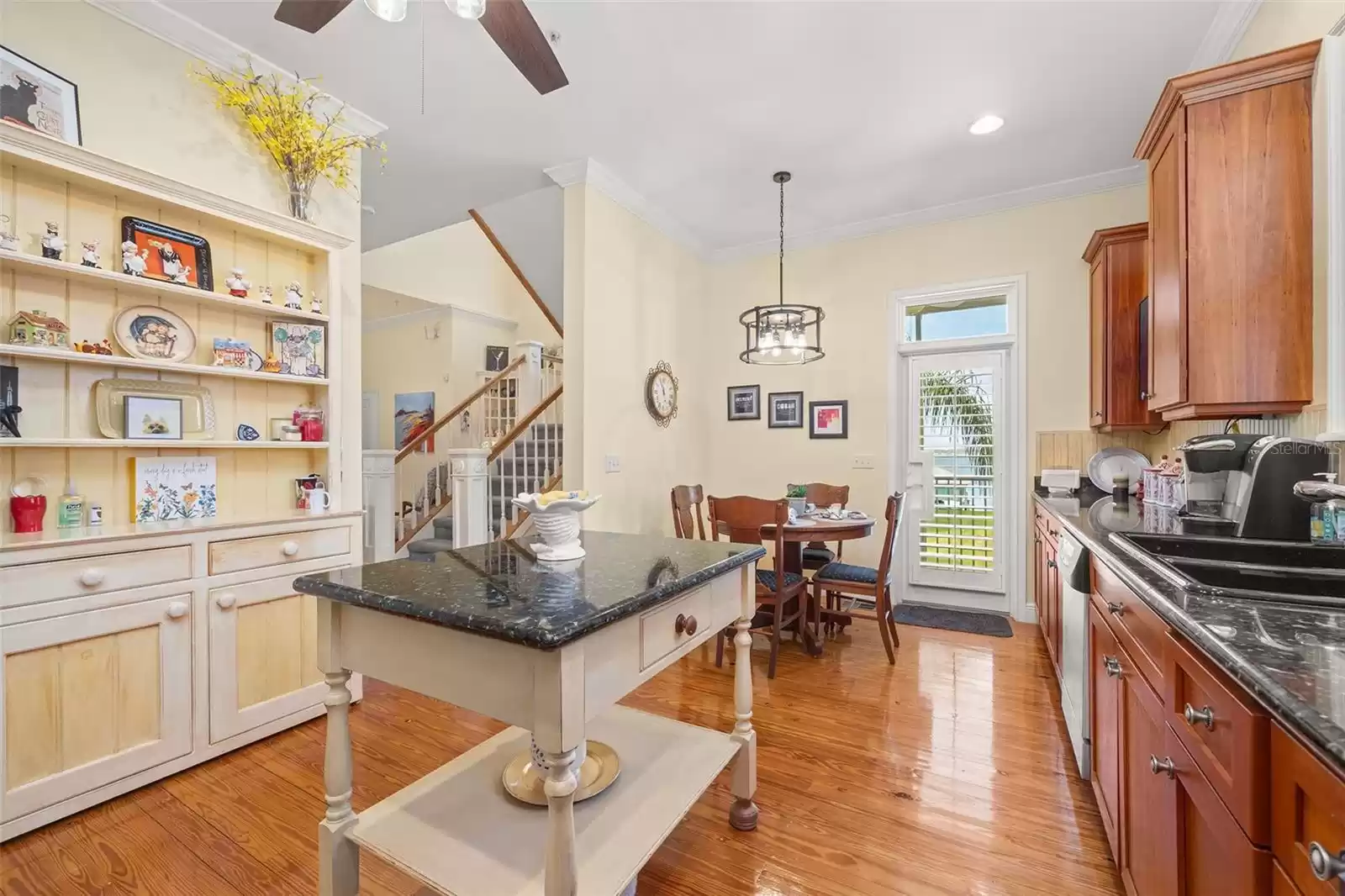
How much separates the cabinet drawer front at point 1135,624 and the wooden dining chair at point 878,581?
150 cm

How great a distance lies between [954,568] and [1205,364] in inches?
102

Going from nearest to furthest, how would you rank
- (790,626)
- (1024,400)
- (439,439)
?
(790,626), (1024,400), (439,439)

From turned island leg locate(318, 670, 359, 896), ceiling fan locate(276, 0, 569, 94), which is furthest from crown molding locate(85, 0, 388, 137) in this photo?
turned island leg locate(318, 670, 359, 896)

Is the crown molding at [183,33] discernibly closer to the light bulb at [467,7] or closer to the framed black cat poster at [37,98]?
the framed black cat poster at [37,98]

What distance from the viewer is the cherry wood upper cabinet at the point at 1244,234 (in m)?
1.89

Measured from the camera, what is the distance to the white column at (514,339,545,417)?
6.16 metres

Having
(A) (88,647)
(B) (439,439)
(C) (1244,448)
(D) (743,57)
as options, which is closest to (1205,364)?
(C) (1244,448)

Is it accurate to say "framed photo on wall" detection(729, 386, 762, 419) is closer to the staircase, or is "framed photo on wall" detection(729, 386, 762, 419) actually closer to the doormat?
the staircase

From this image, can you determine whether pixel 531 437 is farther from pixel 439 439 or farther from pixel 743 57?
pixel 743 57

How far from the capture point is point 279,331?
2576 millimetres

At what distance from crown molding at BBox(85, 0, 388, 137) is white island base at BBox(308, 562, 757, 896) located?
2527mm

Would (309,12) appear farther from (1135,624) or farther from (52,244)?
(1135,624)

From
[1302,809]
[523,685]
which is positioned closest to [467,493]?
[523,685]

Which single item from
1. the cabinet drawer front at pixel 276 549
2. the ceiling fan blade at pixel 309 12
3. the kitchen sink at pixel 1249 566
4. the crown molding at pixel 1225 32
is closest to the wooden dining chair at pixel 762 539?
the kitchen sink at pixel 1249 566
